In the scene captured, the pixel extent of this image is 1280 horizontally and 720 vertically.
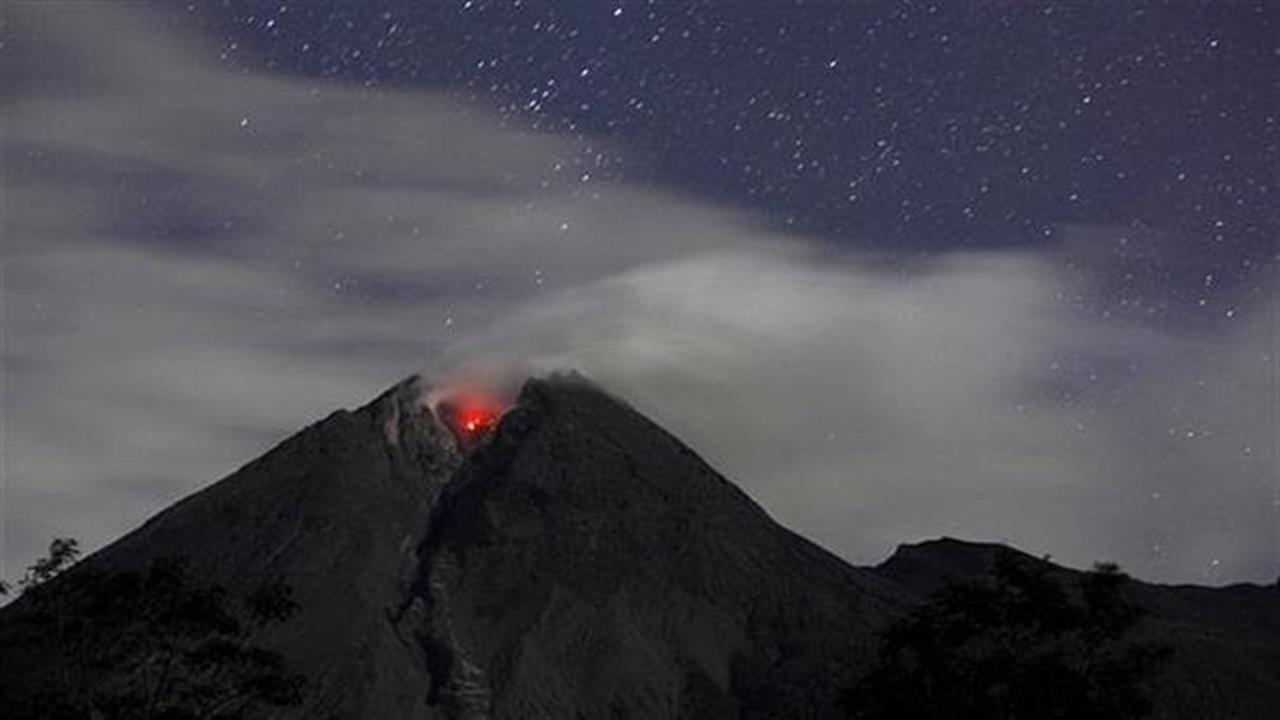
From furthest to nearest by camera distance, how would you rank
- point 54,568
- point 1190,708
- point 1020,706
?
point 1190,708 < point 54,568 < point 1020,706

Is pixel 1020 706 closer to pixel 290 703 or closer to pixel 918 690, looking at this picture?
pixel 918 690

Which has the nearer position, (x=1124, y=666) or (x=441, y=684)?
(x=1124, y=666)

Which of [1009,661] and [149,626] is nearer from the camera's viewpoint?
[1009,661]

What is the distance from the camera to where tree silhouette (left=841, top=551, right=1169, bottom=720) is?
41875 millimetres

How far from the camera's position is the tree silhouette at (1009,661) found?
41.9 m

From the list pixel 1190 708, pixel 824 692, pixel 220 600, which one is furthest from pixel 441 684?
pixel 220 600

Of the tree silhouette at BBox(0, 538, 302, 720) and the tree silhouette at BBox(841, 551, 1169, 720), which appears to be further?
the tree silhouette at BBox(0, 538, 302, 720)

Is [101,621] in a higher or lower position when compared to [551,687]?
lower

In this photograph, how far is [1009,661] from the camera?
140ft

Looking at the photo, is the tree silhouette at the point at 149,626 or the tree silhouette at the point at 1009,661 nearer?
the tree silhouette at the point at 1009,661

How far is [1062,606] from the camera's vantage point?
46.3 m

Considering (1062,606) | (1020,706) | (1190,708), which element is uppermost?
(1190,708)

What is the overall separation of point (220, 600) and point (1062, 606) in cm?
2058

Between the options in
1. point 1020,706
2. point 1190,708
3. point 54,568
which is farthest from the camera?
point 1190,708
